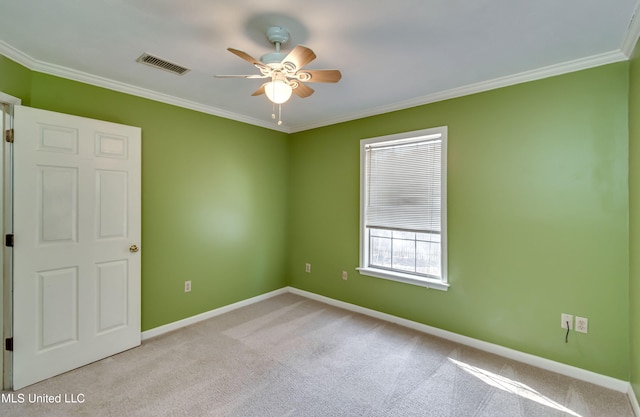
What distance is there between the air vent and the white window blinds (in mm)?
2161

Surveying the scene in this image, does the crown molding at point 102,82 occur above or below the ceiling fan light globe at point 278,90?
above

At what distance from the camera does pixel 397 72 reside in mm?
2494

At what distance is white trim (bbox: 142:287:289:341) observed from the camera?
3.03 meters

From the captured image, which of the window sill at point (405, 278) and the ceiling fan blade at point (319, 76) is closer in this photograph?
the ceiling fan blade at point (319, 76)

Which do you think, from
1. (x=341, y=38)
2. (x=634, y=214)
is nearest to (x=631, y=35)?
(x=634, y=214)

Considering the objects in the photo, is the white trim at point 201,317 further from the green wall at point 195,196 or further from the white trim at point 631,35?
the white trim at point 631,35

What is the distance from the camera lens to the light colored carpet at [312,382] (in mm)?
1970

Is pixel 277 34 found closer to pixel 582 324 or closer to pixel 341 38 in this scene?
pixel 341 38

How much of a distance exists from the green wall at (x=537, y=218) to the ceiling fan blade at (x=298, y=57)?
184cm

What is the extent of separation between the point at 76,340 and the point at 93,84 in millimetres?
2267

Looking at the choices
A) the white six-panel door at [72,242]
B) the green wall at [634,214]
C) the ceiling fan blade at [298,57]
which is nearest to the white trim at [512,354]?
the green wall at [634,214]

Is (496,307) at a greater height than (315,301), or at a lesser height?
greater

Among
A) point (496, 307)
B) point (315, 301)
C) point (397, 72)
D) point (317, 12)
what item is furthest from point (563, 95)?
point (315, 301)

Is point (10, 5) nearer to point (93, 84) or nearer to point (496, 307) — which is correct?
point (93, 84)
